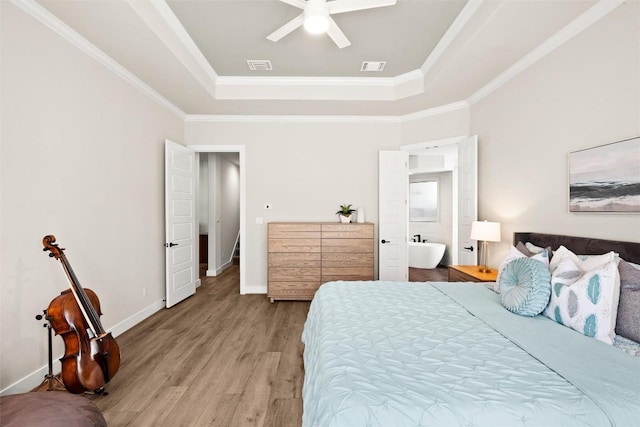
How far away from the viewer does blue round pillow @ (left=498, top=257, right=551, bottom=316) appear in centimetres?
175

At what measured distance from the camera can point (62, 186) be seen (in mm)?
2383

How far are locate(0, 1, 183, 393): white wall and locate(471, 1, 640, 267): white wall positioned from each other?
157 inches

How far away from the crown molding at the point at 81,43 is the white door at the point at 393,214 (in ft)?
10.4

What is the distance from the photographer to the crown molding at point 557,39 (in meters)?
2.03

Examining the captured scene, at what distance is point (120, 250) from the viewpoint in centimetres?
309

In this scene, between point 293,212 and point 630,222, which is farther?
point 293,212

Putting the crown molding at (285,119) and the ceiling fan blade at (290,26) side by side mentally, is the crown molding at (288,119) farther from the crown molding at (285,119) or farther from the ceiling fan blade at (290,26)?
the ceiling fan blade at (290,26)

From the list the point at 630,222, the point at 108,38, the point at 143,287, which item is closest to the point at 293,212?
the point at 143,287

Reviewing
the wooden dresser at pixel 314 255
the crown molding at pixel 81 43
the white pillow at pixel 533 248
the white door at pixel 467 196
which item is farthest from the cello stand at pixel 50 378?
the white door at pixel 467 196

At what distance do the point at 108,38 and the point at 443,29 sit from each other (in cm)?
296

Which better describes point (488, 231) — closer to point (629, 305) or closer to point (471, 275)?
point (471, 275)

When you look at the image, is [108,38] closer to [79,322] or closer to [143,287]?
[79,322]

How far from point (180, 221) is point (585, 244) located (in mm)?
4271

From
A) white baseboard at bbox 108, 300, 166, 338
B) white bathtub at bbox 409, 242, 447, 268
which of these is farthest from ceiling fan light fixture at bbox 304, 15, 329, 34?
white bathtub at bbox 409, 242, 447, 268
